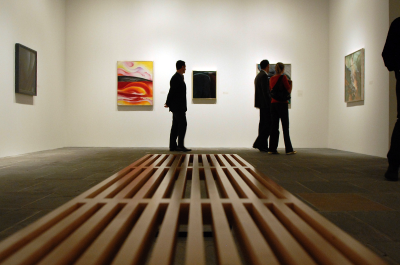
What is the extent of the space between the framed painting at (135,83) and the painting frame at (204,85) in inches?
46.7

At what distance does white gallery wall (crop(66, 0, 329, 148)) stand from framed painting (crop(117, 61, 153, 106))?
16 centimetres

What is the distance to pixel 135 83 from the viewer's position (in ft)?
25.1

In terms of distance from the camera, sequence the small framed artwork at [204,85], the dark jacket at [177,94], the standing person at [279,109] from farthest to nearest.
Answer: the small framed artwork at [204,85]
the dark jacket at [177,94]
the standing person at [279,109]

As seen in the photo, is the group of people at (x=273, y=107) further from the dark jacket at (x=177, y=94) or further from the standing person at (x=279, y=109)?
the dark jacket at (x=177, y=94)

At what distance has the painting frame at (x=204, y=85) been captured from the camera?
24.9ft

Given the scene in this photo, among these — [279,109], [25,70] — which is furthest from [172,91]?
[25,70]

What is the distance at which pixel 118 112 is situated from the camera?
7.67 m

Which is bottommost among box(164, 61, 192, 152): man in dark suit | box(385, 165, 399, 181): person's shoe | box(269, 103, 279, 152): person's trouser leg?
box(385, 165, 399, 181): person's shoe

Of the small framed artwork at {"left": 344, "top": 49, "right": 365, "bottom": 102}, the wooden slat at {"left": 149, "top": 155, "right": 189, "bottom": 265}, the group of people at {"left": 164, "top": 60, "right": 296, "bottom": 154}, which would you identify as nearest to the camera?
the wooden slat at {"left": 149, "top": 155, "right": 189, "bottom": 265}

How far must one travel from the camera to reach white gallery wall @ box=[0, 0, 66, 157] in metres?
5.29

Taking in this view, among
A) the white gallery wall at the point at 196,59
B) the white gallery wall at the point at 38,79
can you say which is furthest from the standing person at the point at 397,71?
the white gallery wall at the point at 38,79

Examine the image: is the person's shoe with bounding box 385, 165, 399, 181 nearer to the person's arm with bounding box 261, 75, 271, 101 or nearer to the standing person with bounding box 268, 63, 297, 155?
the standing person with bounding box 268, 63, 297, 155

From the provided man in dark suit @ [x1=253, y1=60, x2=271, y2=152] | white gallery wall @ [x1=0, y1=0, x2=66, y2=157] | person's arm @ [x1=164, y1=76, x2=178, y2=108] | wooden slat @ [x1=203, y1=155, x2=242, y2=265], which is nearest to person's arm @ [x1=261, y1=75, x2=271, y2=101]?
man in dark suit @ [x1=253, y1=60, x2=271, y2=152]

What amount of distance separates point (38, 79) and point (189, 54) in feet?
12.2
